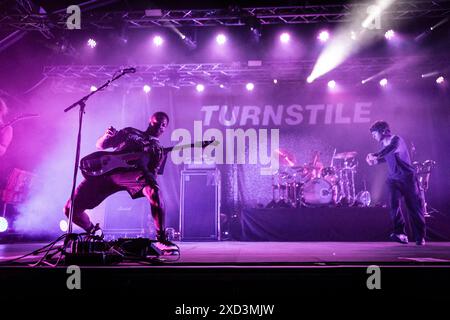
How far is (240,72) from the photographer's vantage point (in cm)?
866

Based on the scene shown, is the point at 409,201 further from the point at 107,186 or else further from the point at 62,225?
the point at 62,225

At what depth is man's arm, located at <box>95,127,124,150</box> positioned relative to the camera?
4.37 metres

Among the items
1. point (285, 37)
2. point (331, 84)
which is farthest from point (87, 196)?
point (331, 84)

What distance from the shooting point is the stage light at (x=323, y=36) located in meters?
7.61

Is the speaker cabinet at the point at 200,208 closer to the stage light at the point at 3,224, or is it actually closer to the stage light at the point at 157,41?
the stage light at the point at 157,41

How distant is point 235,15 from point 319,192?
446 centimetres

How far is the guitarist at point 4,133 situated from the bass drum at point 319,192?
7.07m

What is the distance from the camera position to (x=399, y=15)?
21.8ft
